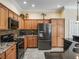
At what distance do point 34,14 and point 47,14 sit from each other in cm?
106

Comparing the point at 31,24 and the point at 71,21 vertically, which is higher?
the point at 71,21

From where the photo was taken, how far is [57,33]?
10.0 meters

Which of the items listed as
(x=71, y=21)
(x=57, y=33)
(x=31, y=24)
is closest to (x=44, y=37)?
(x=57, y=33)

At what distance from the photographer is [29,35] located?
10.5m

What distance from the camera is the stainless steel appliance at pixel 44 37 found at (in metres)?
9.32

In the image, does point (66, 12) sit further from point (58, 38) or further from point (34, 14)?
point (34, 14)

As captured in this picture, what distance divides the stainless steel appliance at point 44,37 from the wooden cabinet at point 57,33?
607mm

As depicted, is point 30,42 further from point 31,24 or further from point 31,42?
point 31,24

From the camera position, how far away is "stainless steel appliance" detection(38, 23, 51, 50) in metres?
9.32

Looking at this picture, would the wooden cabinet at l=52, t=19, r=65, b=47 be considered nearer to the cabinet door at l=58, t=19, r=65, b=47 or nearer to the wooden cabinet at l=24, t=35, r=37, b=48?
the cabinet door at l=58, t=19, r=65, b=47

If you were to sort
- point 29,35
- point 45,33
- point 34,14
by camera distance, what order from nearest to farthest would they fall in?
point 45,33 < point 29,35 < point 34,14

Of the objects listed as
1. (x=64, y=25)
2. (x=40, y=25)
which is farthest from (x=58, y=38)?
(x=40, y=25)

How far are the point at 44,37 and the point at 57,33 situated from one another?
1.14 metres

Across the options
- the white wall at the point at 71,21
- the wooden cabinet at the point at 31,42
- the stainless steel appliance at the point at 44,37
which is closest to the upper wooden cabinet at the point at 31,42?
the wooden cabinet at the point at 31,42
